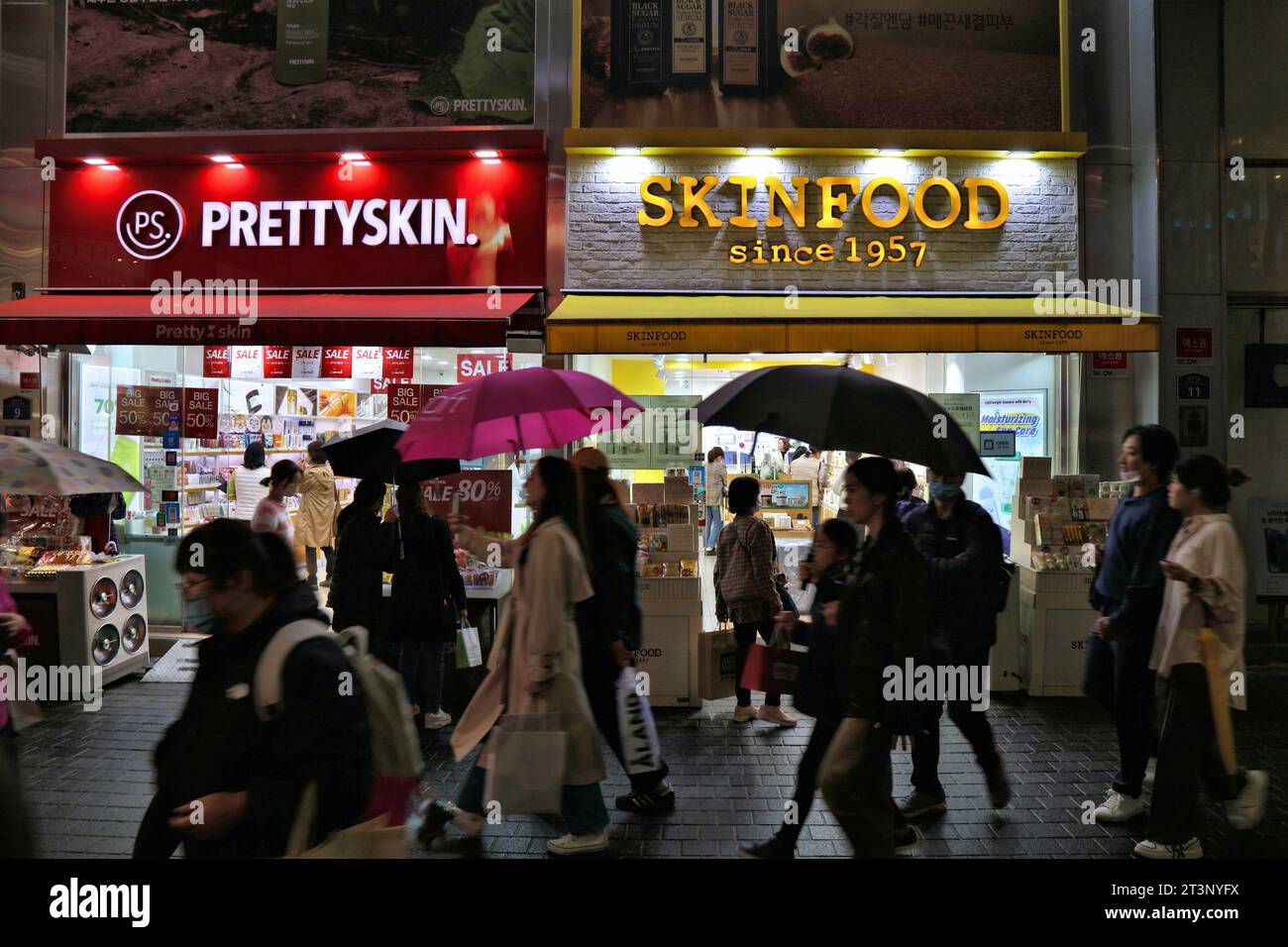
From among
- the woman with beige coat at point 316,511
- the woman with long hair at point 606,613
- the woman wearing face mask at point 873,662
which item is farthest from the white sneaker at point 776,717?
the woman with beige coat at point 316,511

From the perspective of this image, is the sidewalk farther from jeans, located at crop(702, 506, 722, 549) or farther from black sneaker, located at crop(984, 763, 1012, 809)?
jeans, located at crop(702, 506, 722, 549)

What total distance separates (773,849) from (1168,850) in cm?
201

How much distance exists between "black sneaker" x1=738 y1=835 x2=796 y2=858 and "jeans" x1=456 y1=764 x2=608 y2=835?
0.76m

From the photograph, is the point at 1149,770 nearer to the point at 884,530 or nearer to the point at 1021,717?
the point at 1021,717

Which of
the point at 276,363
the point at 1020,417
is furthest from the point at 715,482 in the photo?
the point at 276,363

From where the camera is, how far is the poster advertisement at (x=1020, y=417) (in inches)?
347

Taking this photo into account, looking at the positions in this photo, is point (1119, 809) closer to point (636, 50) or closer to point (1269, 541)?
point (1269, 541)

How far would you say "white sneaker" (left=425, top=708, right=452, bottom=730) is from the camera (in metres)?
6.35

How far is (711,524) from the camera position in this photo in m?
11.0

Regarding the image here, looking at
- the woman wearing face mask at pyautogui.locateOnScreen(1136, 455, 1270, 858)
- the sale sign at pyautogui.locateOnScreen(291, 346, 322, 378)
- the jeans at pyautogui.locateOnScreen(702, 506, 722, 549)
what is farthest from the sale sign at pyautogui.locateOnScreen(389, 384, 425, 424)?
the woman wearing face mask at pyautogui.locateOnScreen(1136, 455, 1270, 858)

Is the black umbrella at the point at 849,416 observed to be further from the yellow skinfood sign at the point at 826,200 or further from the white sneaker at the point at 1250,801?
the yellow skinfood sign at the point at 826,200

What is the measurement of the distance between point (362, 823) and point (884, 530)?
2.41 meters

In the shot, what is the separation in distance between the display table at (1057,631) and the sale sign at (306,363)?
744cm
